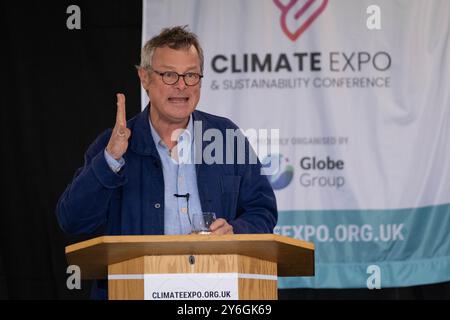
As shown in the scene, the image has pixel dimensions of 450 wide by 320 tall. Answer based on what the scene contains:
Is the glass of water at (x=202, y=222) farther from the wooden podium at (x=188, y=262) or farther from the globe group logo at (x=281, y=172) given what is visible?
the globe group logo at (x=281, y=172)

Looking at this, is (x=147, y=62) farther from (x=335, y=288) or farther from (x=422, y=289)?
(x=422, y=289)

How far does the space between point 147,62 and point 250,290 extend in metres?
1.44

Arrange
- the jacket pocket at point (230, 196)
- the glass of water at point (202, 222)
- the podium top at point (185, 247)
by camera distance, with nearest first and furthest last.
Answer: the podium top at point (185, 247), the glass of water at point (202, 222), the jacket pocket at point (230, 196)

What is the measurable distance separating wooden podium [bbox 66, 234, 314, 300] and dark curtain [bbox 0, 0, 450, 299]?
7.91 feet

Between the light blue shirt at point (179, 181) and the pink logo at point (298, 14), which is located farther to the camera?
the pink logo at point (298, 14)

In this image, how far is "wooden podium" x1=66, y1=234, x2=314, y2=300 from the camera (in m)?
3.38

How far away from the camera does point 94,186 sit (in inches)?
158

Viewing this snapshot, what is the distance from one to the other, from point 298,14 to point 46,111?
1.66 m

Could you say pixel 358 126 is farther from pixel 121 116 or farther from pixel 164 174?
pixel 121 116

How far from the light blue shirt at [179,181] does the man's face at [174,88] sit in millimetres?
121

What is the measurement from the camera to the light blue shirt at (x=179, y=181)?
4.14 metres

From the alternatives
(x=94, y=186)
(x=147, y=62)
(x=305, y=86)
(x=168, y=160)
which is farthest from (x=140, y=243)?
(x=305, y=86)

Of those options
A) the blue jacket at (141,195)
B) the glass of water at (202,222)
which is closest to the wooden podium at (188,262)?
the glass of water at (202,222)

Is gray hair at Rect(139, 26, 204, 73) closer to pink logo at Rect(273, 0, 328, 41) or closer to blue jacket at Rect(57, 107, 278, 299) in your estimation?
blue jacket at Rect(57, 107, 278, 299)
